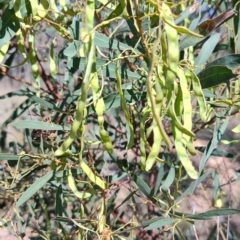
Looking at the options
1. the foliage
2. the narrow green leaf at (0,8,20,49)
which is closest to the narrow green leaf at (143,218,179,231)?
the foliage

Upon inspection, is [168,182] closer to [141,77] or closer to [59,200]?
[141,77]

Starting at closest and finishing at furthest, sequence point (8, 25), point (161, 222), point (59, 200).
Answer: point (8, 25), point (161, 222), point (59, 200)

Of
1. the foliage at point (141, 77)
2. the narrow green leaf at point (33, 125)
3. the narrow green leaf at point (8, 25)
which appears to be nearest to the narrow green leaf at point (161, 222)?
the foliage at point (141, 77)

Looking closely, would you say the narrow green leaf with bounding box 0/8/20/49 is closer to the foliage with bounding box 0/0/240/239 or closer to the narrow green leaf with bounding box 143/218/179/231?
the foliage with bounding box 0/0/240/239

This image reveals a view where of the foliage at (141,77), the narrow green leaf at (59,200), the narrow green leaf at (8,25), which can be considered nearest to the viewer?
the foliage at (141,77)

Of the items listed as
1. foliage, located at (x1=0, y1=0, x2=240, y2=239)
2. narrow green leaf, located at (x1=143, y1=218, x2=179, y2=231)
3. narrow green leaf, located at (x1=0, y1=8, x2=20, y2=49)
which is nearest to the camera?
foliage, located at (x1=0, y1=0, x2=240, y2=239)

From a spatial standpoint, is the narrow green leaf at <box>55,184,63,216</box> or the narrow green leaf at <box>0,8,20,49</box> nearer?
the narrow green leaf at <box>0,8,20,49</box>

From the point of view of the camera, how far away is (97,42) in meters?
0.72

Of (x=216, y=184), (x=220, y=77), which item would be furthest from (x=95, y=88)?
(x=216, y=184)

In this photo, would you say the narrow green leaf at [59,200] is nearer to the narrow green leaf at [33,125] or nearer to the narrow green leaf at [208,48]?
the narrow green leaf at [33,125]

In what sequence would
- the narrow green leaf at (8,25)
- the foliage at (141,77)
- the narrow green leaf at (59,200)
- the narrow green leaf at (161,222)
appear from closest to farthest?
the foliage at (141,77) < the narrow green leaf at (8,25) < the narrow green leaf at (161,222) < the narrow green leaf at (59,200)

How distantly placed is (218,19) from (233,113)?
0.89ft

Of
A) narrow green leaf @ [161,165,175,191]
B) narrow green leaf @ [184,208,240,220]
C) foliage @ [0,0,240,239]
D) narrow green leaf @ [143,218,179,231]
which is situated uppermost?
foliage @ [0,0,240,239]

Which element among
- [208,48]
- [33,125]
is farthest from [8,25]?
[208,48]
